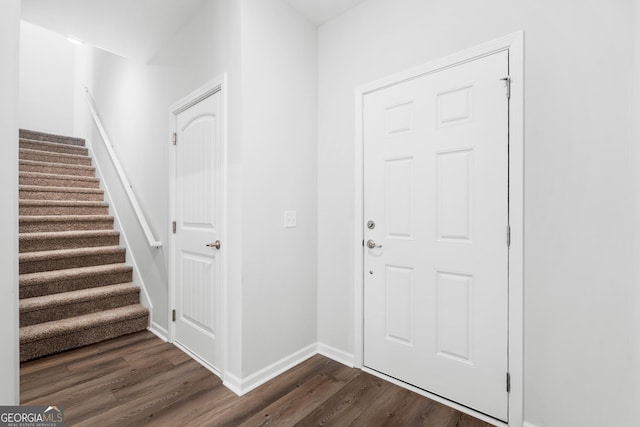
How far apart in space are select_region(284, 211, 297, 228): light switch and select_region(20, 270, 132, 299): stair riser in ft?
7.15

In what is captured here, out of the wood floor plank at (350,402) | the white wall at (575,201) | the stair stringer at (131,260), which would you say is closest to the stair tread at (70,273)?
the stair stringer at (131,260)

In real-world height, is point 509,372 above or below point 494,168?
below

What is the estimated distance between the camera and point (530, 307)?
1.47 m

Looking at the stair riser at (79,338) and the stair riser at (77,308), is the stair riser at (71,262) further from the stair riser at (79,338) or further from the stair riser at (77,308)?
the stair riser at (79,338)

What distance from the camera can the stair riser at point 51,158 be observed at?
3.77 metres

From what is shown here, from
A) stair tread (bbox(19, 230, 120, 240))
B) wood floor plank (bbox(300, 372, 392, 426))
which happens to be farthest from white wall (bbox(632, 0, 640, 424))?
stair tread (bbox(19, 230, 120, 240))

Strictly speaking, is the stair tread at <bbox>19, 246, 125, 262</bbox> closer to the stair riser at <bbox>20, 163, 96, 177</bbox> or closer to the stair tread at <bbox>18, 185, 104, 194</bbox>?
the stair tread at <bbox>18, 185, 104, 194</bbox>

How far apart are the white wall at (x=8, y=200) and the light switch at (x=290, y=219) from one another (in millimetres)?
1419

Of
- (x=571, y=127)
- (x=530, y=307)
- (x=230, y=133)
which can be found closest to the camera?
(x=571, y=127)

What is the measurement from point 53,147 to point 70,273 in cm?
250

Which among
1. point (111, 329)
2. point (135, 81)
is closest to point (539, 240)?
point (111, 329)

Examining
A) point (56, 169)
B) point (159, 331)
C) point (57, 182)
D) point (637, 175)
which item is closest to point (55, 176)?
point (57, 182)

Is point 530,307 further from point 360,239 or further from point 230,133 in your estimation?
point 230,133

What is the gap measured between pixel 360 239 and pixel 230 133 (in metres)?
1.19
